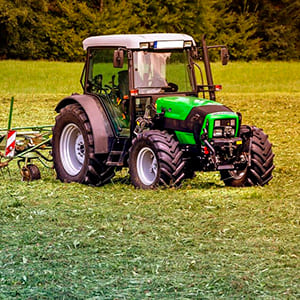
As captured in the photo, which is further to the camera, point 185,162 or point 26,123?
point 26,123

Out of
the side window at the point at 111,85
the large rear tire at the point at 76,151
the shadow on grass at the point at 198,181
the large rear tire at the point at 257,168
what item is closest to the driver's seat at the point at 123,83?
the side window at the point at 111,85

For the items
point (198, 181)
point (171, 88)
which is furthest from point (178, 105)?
point (198, 181)

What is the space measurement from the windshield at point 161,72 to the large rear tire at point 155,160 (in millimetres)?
736

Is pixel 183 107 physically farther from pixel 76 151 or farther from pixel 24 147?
pixel 24 147

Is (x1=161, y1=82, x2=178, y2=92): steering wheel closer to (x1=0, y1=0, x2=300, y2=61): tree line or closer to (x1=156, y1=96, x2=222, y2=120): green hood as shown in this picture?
(x1=156, y1=96, x2=222, y2=120): green hood

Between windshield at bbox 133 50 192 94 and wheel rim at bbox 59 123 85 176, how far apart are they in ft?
4.42

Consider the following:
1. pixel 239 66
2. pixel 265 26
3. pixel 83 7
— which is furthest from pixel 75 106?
pixel 265 26

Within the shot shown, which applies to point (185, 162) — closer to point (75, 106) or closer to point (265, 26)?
point (75, 106)

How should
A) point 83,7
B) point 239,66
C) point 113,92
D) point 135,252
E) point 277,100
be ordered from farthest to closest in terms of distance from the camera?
1. point 83,7
2. point 239,66
3. point 277,100
4. point 113,92
5. point 135,252

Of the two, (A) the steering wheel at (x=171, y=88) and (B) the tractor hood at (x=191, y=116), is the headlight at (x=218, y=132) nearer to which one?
(B) the tractor hood at (x=191, y=116)

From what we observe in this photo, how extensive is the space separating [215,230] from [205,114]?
93.1 inches

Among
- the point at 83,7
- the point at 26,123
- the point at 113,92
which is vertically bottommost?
the point at 26,123

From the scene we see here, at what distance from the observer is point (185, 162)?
970cm

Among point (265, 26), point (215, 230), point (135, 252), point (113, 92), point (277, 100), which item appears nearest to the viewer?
point (135, 252)
